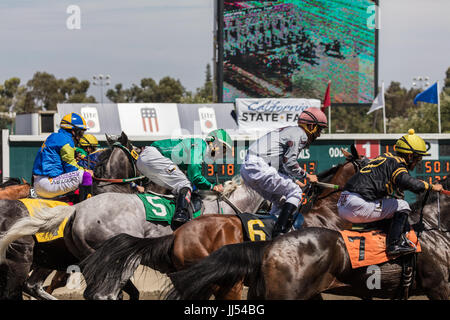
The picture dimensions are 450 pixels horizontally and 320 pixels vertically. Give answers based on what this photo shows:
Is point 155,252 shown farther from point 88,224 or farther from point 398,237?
point 398,237

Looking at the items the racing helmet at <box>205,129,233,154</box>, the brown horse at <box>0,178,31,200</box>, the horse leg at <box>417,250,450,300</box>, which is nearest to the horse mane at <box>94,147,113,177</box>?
Answer: the brown horse at <box>0,178,31,200</box>

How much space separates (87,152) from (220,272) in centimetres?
521

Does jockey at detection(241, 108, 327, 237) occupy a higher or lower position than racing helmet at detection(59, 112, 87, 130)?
lower

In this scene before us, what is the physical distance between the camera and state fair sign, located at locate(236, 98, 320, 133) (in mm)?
13812

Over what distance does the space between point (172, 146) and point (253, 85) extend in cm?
966

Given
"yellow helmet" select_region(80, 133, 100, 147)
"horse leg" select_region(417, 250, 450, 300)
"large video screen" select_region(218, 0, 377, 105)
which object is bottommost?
"horse leg" select_region(417, 250, 450, 300)

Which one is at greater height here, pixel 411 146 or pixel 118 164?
pixel 411 146

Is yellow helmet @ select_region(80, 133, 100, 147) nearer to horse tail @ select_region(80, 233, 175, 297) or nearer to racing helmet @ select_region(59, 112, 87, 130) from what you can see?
racing helmet @ select_region(59, 112, 87, 130)

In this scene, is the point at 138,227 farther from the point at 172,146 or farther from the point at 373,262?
the point at 373,262

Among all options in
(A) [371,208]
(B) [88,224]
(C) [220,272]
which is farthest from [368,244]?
(B) [88,224]

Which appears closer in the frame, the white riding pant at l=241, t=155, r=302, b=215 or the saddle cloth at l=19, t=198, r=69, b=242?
the white riding pant at l=241, t=155, r=302, b=215

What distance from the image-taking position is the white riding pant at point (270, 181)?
5.29m

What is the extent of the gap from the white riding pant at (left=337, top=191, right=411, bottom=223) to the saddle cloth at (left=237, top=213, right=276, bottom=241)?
2.14 feet

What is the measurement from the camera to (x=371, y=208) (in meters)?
4.75
